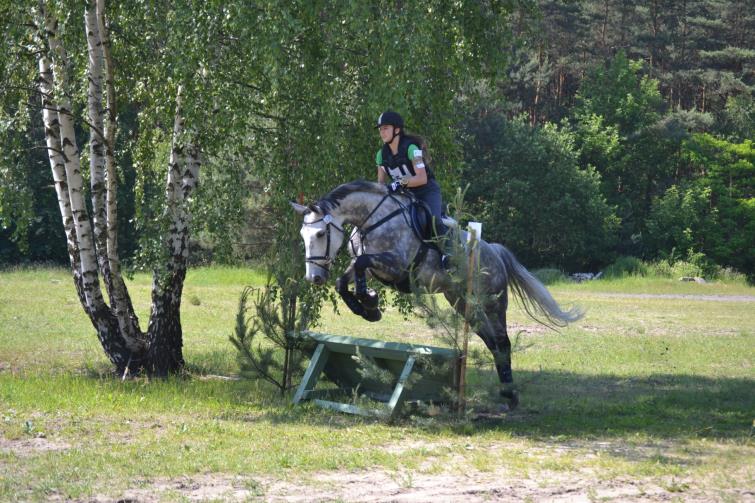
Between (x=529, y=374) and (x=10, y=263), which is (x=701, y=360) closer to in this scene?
(x=529, y=374)

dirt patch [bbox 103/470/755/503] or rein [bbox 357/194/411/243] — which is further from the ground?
rein [bbox 357/194/411/243]

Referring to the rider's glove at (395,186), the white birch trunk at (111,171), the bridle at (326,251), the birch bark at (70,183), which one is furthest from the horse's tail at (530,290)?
the birch bark at (70,183)

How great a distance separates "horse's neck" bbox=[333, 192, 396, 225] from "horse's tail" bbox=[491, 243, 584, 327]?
1.70 m

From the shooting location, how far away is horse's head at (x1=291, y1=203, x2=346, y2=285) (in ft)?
30.6

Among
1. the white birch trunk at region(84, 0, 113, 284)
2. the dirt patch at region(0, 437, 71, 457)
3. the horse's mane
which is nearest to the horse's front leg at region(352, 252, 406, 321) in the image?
the horse's mane

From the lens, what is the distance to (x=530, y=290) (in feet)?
36.7

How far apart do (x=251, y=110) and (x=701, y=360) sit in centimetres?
929

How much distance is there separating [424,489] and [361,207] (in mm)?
3871

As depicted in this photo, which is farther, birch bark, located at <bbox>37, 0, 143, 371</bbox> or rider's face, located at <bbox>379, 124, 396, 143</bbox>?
birch bark, located at <bbox>37, 0, 143, 371</bbox>

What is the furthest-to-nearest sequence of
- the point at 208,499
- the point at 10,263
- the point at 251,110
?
the point at 10,263 → the point at 251,110 → the point at 208,499

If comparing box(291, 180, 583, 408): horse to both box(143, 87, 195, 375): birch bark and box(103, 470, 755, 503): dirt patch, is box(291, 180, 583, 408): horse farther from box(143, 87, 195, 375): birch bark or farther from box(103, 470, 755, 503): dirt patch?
box(143, 87, 195, 375): birch bark

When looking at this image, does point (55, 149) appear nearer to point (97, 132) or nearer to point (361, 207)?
point (97, 132)

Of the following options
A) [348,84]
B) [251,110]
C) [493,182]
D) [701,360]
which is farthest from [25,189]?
[493,182]

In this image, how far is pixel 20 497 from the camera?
6410 mm
